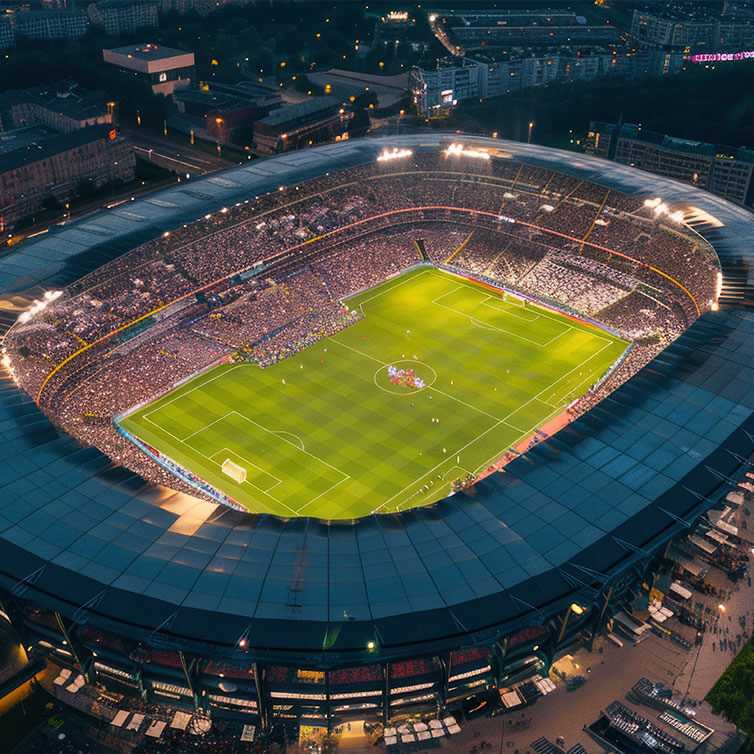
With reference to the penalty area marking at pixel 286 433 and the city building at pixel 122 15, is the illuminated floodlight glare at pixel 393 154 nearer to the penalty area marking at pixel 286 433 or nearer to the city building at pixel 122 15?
the penalty area marking at pixel 286 433

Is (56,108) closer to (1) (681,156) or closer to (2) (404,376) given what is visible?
(2) (404,376)

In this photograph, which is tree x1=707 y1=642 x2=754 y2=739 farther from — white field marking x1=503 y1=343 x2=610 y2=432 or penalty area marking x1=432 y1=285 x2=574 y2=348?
penalty area marking x1=432 y1=285 x2=574 y2=348

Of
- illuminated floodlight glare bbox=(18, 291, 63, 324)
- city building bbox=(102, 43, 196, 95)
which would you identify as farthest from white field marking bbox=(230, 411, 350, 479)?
city building bbox=(102, 43, 196, 95)

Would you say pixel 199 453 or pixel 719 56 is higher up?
pixel 719 56

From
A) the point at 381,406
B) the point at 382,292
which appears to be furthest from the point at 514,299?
the point at 381,406

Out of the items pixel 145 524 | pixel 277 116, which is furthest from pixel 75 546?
pixel 277 116

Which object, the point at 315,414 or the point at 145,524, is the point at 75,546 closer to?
the point at 145,524

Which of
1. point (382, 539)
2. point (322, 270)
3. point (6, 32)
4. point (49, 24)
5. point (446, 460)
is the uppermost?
point (49, 24)
